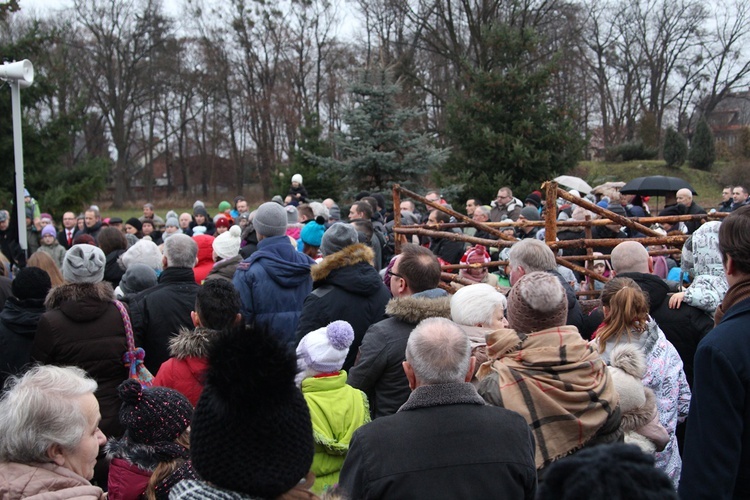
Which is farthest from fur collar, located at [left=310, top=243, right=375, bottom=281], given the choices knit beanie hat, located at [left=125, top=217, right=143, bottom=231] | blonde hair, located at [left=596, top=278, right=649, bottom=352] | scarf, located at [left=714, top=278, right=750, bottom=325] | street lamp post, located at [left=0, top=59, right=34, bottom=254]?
knit beanie hat, located at [left=125, top=217, right=143, bottom=231]

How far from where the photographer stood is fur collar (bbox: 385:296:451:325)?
12.2ft

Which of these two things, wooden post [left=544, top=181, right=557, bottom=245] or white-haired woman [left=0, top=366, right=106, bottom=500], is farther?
wooden post [left=544, top=181, right=557, bottom=245]

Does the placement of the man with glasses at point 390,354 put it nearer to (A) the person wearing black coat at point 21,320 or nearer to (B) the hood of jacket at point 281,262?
(B) the hood of jacket at point 281,262

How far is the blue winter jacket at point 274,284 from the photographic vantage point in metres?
5.21

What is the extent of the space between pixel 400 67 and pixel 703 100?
84.9 ft

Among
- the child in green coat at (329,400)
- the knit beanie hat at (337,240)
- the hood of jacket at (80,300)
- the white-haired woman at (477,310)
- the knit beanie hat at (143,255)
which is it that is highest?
the knit beanie hat at (337,240)

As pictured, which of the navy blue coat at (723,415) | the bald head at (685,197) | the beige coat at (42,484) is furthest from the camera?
the bald head at (685,197)

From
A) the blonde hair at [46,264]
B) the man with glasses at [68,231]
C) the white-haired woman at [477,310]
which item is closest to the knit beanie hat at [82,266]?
the blonde hair at [46,264]

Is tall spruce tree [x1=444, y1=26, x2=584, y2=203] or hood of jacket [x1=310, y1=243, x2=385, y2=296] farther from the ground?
tall spruce tree [x1=444, y1=26, x2=584, y2=203]

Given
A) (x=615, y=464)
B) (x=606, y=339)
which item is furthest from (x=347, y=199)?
(x=615, y=464)

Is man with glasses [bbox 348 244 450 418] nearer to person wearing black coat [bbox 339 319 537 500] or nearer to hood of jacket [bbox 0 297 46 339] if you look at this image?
person wearing black coat [bbox 339 319 537 500]

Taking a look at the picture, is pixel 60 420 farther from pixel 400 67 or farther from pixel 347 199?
pixel 400 67

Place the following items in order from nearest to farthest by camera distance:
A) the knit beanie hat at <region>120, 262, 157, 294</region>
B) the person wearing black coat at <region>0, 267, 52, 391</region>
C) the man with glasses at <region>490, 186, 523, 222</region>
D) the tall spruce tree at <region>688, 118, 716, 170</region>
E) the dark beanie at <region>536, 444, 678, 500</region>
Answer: the dark beanie at <region>536, 444, 678, 500</region>
the person wearing black coat at <region>0, 267, 52, 391</region>
the knit beanie hat at <region>120, 262, 157, 294</region>
the man with glasses at <region>490, 186, 523, 222</region>
the tall spruce tree at <region>688, 118, 716, 170</region>

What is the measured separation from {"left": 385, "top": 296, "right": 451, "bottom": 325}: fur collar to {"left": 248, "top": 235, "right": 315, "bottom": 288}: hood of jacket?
5.56ft
